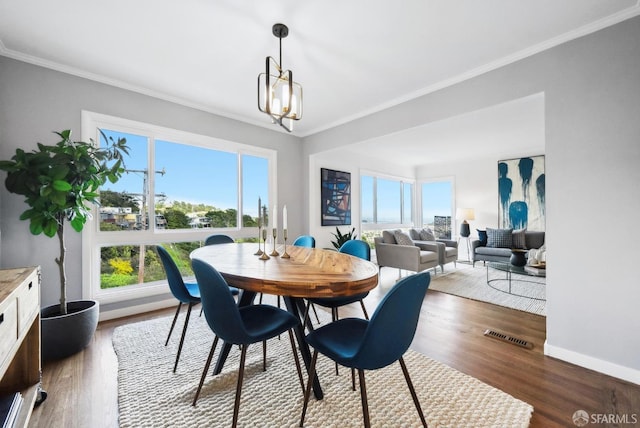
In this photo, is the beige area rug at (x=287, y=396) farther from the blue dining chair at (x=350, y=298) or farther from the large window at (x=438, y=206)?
the large window at (x=438, y=206)

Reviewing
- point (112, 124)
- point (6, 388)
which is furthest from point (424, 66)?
point (6, 388)

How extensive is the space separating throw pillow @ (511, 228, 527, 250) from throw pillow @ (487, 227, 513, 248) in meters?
0.05

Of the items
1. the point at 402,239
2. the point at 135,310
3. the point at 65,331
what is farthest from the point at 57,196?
the point at 402,239

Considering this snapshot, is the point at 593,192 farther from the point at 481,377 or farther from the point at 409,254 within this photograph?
the point at 409,254

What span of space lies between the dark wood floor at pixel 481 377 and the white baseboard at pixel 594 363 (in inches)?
1.8

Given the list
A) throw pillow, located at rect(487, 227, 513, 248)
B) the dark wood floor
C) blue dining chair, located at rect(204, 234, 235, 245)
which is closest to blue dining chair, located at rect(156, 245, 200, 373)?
the dark wood floor

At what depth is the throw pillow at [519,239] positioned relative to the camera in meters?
5.19

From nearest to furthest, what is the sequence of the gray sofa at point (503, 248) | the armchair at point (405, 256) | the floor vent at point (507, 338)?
the floor vent at point (507, 338)
the armchair at point (405, 256)
the gray sofa at point (503, 248)

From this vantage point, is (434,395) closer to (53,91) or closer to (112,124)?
(112,124)

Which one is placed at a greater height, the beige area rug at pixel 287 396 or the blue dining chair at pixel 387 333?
the blue dining chair at pixel 387 333

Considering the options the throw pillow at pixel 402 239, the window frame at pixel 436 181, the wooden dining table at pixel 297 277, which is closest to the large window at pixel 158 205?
the wooden dining table at pixel 297 277

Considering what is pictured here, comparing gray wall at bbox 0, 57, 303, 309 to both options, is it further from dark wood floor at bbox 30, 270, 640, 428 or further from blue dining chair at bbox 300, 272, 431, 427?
blue dining chair at bbox 300, 272, 431, 427

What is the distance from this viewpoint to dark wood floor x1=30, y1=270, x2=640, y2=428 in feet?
4.97

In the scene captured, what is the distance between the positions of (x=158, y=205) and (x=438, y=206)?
636 centimetres
